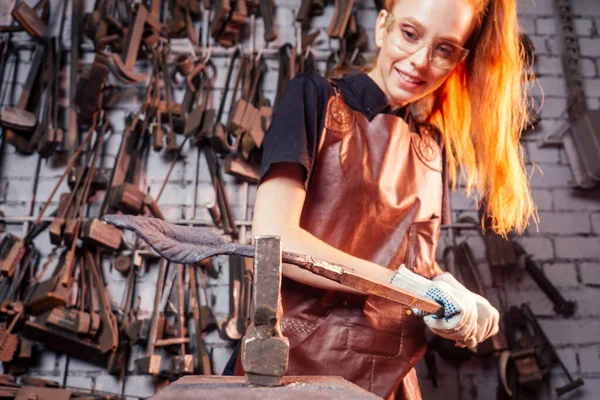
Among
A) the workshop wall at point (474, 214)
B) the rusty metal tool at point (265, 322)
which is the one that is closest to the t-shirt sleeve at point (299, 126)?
the rusty metal tool at point (265, 322)

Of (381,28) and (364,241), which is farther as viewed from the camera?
(381,28)

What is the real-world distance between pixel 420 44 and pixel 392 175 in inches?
12.2

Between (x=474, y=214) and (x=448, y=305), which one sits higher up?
(x=474, y=214)

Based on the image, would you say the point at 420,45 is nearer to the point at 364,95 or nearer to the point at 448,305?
the point at 364,95

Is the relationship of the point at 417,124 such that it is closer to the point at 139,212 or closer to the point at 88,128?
the point at 139,212

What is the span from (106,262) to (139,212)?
30cm

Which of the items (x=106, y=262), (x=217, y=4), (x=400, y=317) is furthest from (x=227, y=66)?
(x=400, y=317)

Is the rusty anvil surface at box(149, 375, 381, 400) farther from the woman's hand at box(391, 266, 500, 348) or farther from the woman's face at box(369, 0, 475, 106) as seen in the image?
the woman's face at box(369, 0, 475, 106)

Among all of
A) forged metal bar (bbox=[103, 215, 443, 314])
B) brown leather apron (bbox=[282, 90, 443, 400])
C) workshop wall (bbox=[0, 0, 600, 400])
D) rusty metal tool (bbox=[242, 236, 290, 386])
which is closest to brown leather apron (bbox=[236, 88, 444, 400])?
brown leather apron (bbox=[282, 90, 443, 400])

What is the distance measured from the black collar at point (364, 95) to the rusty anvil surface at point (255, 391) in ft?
2.47

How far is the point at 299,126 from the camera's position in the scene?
1.26 meters

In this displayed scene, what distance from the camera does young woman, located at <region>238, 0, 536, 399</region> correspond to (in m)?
1.23

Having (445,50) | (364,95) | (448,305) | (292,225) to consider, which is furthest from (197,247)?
(445,50)

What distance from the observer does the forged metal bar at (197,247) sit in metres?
0.82
